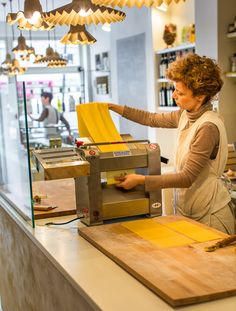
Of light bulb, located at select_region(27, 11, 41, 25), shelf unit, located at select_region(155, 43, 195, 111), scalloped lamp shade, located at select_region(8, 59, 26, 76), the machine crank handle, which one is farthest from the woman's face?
scalloped lamp shade, located at select_region(8, 59, 26, 76)

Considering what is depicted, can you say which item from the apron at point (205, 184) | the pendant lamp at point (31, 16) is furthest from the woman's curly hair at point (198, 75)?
the pendant lamp at point (31, 16)

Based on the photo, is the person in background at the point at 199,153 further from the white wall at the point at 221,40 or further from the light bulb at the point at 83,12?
the white wall at the point at 221,40

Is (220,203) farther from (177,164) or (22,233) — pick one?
Answer: (22,233)

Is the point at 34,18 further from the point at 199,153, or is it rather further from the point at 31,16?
the point at 199,153

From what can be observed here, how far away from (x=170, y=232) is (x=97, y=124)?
0.68m

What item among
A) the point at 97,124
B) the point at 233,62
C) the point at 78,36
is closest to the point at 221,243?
the point at 97,124

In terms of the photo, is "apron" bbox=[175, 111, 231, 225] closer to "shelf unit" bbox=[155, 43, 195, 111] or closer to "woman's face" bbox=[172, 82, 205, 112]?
"woman's face" bbox=[172, 82, 205, 112]

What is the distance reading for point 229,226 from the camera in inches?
90.4

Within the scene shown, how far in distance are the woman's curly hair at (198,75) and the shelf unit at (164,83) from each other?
3555mm

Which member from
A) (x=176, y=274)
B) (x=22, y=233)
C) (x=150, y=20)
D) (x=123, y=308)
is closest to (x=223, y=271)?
(x=176, y=274)

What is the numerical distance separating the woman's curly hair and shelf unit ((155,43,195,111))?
3555mm

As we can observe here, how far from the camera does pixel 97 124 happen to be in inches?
91.6

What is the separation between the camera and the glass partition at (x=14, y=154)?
2.26 m

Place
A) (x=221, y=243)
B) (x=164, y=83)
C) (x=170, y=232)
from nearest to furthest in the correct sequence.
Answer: (x=221, y=243)
(x=170, y=232)
(x=164, y=83)
